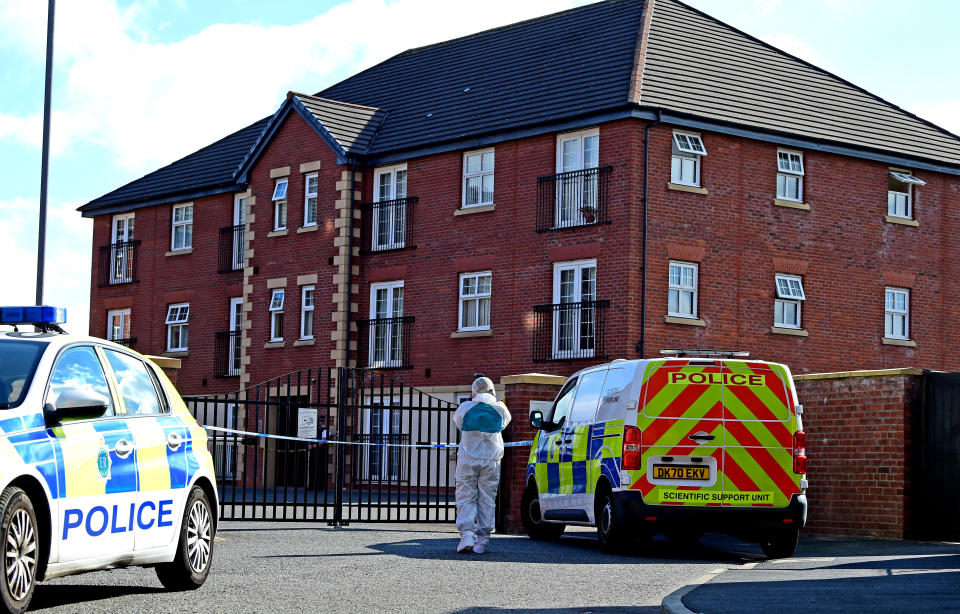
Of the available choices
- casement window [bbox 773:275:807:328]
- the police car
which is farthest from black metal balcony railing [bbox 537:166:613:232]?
the police car

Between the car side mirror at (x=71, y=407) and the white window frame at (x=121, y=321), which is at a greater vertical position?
the white window frame at (x=121, y=321)

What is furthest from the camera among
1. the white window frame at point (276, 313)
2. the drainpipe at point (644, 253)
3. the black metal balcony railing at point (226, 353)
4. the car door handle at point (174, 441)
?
the black metal balcony railing at point (226, 353)

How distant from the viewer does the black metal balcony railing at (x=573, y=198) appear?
100 ft

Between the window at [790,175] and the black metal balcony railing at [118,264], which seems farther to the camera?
the black metal balcony railing at [118,264]

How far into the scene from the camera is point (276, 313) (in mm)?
37812

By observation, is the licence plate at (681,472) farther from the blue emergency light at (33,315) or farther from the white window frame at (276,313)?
the white window frame at (276,313)

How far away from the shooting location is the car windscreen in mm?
8586

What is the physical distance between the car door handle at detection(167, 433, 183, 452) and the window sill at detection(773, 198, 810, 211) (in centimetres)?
2324

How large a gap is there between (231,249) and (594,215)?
1296 centimetres

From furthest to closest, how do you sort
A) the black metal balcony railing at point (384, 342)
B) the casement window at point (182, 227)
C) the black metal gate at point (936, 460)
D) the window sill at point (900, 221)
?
the casement window at point (182, 227) < the black metal balcony railing at point (384, 342) < the window sill at point (900, 221) < the black metal gate at point (936, 460)

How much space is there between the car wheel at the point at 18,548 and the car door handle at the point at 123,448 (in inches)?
43.2

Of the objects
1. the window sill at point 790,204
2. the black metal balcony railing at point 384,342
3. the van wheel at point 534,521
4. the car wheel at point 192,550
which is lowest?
the van wheel at point 534,521

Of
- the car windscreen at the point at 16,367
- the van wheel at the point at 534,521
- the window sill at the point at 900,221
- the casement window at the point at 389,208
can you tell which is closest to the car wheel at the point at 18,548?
the car windscreen at the point at 16,367

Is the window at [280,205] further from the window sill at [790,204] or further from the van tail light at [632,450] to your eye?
the van tail light at [632,450]
